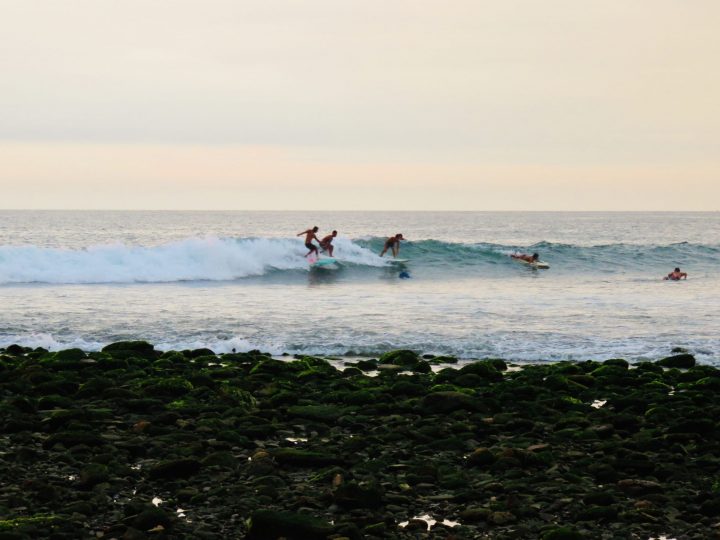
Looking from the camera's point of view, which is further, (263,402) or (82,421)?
(263,402)

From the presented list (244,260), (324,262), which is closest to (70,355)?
(244,260)

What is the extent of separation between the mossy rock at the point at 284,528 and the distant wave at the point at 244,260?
27.4m

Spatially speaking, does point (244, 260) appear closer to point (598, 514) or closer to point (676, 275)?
point (676, 275)

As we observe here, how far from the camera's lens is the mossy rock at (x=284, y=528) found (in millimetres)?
6379

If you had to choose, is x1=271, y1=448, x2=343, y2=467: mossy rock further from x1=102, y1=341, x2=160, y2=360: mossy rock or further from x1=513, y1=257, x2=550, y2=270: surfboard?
x1=513, y1=257, x2=550, y2=270: surfboard

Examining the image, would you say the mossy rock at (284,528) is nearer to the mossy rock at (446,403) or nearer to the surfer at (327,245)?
the mossy rock at (446,403)

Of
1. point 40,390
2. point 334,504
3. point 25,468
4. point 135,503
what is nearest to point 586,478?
point 334,504

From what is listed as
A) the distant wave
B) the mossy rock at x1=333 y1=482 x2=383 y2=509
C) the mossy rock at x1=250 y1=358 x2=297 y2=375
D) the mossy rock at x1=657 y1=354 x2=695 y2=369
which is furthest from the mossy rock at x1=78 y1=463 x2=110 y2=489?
the distant wave

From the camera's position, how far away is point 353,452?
29.0 ft

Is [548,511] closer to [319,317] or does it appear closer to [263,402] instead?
[263,402]

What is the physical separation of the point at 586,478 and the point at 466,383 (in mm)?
4524

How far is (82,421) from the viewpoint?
31.7ft

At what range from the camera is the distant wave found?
3425cm

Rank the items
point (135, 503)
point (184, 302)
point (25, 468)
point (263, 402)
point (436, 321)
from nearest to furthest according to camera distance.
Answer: point (135, 503) < point (25, 468) < point (263, 402) < point (436, 321) < point (184, 302)
